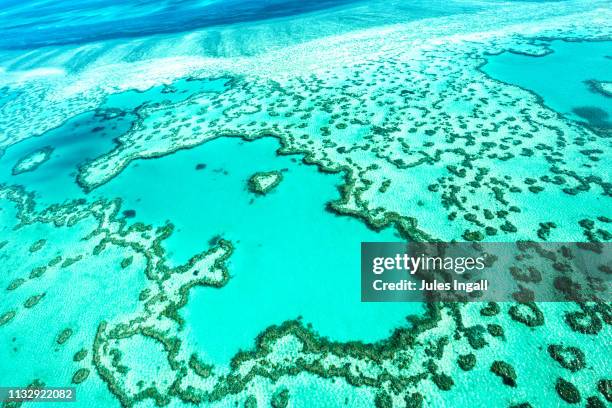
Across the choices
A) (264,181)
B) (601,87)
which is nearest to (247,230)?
(264,181)

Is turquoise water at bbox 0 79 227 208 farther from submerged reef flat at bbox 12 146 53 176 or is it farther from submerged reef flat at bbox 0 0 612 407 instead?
submerged reef flat at bbox 12 146 53 176

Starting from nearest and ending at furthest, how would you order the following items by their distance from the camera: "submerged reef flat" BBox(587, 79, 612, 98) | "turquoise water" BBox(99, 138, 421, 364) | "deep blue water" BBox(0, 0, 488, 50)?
"turquoise water" BBox(99, 138, 421, 364) → "submerged reef flat" BBox(587, 79, 612, 98) → "deep blue water" BBox(0, 0, 488, 50)

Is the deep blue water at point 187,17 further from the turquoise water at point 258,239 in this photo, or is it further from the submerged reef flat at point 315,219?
the turquoise water at point 258,239

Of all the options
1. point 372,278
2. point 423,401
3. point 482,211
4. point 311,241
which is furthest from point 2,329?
point 482,211

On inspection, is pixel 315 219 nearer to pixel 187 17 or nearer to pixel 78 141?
pixel 78 141

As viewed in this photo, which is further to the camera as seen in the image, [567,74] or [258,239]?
[567,74]

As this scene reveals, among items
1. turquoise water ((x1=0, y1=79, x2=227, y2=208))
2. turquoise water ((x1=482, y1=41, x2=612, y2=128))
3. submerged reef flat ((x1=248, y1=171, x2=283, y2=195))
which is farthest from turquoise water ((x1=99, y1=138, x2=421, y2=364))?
turquoise water ((x1=482, y1=41, x2=612, y2=128))
